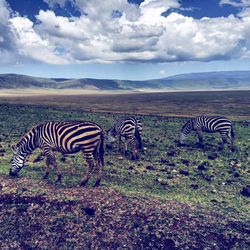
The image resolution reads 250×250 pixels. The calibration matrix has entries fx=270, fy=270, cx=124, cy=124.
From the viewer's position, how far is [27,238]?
1094 centimetres

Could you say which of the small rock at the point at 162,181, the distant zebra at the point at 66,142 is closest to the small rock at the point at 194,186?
the small rock at the point at 162,181

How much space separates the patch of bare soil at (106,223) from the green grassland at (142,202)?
0.04 m

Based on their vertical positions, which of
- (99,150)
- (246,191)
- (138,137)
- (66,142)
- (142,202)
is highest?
(66,142)

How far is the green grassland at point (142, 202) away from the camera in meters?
11.1

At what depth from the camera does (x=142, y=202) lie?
13992 mm

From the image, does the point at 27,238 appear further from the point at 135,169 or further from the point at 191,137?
the point at 191,137

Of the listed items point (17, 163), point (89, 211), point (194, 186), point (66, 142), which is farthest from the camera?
point (17, 163)

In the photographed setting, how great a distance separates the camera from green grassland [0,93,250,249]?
11109 mm

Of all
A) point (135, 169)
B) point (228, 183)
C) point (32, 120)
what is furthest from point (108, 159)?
point (32, 120)

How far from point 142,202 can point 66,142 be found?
5706mm

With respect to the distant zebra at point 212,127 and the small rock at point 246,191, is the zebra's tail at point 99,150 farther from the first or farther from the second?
the distant zebra at point 212,127

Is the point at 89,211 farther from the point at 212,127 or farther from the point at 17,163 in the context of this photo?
the point at 212,127

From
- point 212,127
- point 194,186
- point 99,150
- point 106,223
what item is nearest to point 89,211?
point 106,223

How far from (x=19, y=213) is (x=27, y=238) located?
197 centimetres
